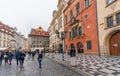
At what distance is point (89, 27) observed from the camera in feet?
81.5

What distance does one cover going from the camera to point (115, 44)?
1869 cm

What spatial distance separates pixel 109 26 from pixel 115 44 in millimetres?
2428

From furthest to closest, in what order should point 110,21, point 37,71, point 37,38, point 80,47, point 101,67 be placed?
point 37,38 < point 80,47 < point 110,21 < point 37,71 < point 101,67

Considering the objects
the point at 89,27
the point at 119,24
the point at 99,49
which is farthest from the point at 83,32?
the point at 119,24

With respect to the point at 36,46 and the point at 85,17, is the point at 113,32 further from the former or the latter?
the point at 36,46

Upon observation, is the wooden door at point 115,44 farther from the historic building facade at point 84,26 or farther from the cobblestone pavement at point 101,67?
the cobblestone pavement at point 101,67

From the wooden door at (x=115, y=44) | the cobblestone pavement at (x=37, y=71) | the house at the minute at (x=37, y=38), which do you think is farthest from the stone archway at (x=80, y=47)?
the house at the minute at (x=37, y=38)

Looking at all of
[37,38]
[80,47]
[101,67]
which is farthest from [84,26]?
[37,38]

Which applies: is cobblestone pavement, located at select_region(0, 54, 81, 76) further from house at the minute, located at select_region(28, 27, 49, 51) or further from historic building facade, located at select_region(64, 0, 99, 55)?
house at the minute, located at select_region(28, 27, 49, 51)

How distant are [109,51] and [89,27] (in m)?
6.49

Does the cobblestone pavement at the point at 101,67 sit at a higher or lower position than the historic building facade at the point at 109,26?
lower

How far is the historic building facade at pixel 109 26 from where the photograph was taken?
58.0ft

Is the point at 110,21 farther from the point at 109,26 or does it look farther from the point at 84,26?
the point at 84,26

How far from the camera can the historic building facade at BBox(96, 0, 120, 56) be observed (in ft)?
58.0
